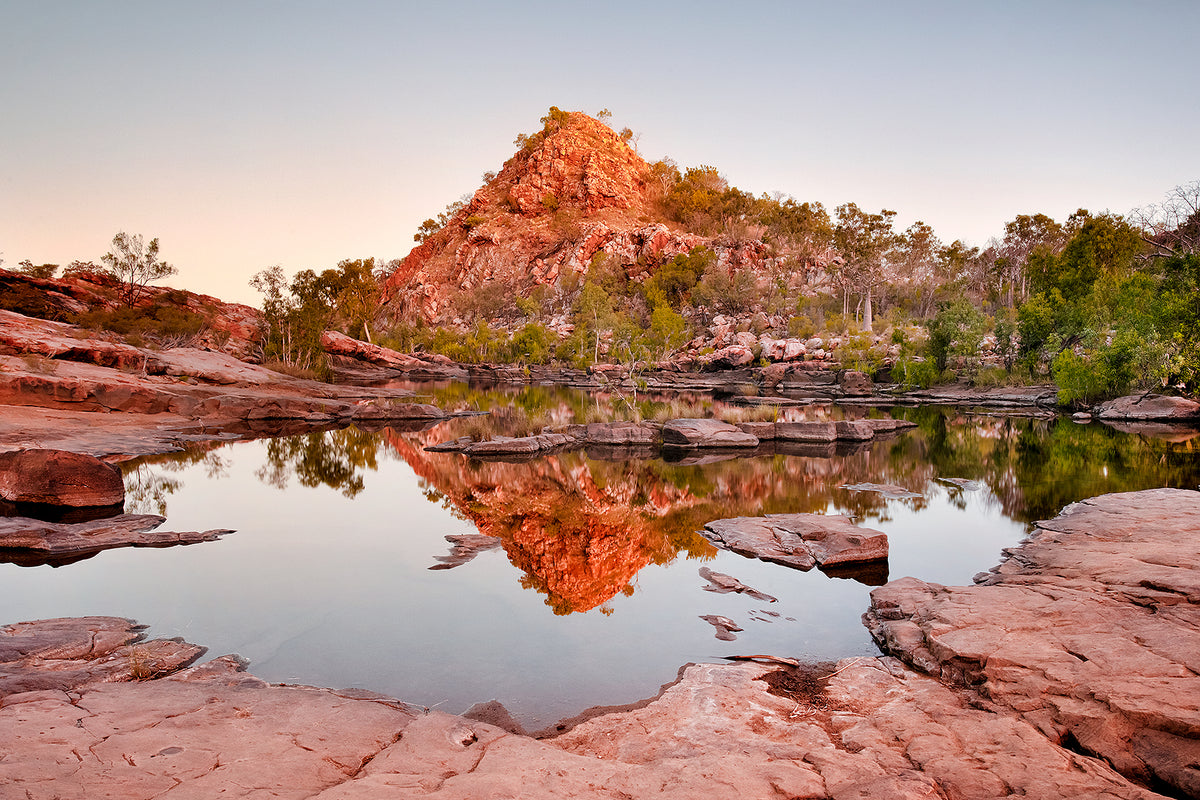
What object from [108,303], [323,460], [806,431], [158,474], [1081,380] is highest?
[108,303]

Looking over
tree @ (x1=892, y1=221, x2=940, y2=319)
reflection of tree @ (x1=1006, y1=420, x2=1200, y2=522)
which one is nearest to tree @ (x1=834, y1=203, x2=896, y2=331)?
tree @ (x1=892, y1=221, x2=940, y2=319)

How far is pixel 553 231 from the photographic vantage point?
117 metres

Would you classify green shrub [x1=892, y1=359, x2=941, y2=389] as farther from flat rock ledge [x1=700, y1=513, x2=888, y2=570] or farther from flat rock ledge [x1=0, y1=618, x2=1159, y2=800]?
flat rock ledge [x1=0, y1=618, x2=1159, y2=800]

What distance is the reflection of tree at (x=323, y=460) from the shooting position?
1689cm

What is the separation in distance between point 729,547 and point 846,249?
78539 millimetres

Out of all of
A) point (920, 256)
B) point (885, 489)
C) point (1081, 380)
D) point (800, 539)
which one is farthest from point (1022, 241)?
point (800, 539)

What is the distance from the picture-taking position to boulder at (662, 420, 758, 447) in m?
22.7

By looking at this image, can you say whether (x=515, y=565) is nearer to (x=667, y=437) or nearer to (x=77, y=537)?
(x=77, y=537)

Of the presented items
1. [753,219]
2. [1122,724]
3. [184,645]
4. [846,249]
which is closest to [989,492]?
[1122,724]

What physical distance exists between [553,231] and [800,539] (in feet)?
366

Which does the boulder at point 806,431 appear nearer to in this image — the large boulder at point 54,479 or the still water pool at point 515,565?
the still water pool at point 515,565

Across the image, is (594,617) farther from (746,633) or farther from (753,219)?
(753,219)

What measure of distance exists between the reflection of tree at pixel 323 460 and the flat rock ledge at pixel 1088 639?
12.7 meters

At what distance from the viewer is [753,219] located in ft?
352
